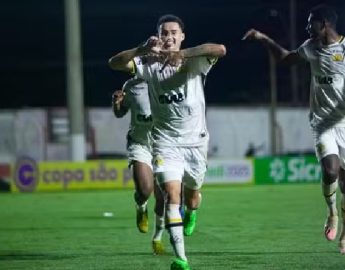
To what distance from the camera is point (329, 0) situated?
31125 millimetres

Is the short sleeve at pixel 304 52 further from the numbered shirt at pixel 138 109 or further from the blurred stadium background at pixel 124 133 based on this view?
the numbered shirt at pixel 138 109

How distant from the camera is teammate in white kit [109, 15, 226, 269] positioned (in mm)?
9500

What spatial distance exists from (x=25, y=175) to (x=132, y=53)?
20018 millimetres

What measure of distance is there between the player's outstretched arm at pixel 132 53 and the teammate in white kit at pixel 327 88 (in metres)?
1.48

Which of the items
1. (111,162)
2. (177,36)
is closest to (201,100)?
(177,36)

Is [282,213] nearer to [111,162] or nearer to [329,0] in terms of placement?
[111,162]

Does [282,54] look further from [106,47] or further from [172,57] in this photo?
[106,47]

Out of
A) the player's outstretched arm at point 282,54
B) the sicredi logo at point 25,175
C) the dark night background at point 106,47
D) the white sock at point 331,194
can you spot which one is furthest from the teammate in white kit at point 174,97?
the dark night background at point 106,47

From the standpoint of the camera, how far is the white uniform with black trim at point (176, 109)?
9.68 meters

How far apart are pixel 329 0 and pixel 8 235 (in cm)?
1906

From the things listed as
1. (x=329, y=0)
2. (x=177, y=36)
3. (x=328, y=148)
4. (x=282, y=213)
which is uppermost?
(x=329, y=0)

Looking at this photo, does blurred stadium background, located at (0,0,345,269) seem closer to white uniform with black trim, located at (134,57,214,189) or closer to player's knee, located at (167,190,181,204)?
player's knee, located at (167,190,181,204)

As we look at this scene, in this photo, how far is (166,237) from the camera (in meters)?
13.7

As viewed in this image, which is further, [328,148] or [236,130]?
[236,130]
